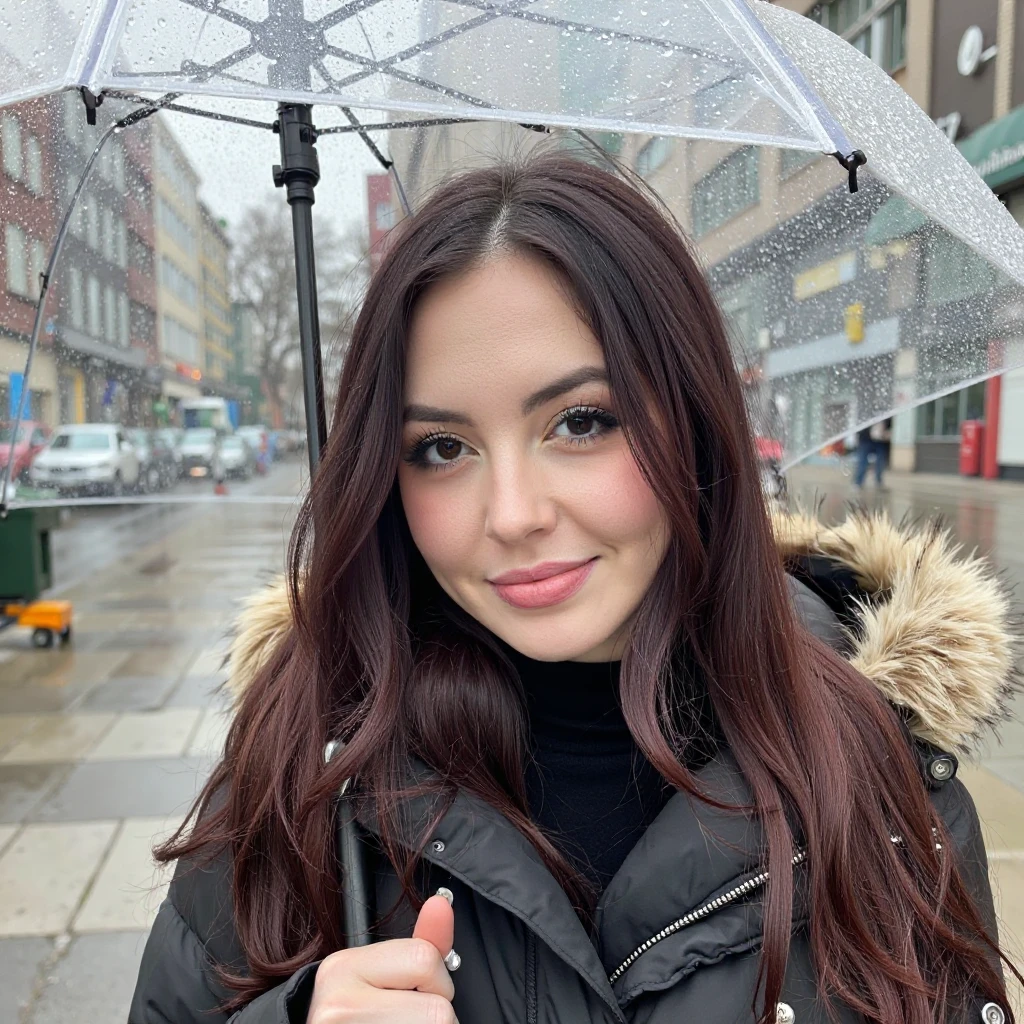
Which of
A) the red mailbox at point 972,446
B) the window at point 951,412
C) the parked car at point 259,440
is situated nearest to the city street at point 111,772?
the parked car at point 259,440

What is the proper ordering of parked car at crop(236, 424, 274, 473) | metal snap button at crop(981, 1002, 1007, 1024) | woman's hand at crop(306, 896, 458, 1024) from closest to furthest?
woman's hand at crop(306, 896, 458, 1024) → metal snap button at crop(981, 1002, 1007, 1024) → parked car at crop(236, 424, 274, 473)

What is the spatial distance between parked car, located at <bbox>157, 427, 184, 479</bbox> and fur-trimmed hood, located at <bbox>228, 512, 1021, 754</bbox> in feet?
3.38

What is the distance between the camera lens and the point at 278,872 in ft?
4.03

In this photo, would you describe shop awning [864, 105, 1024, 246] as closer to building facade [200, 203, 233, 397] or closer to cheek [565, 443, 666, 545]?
building facade [200, 203, 233, 397]

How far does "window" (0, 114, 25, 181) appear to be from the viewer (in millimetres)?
1909

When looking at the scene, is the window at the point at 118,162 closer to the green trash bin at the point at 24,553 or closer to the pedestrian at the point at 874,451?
the green trash bin at the point at 24,553

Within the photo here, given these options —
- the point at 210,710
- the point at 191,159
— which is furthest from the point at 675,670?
the point at 210,710

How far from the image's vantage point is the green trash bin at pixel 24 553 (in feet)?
19.9

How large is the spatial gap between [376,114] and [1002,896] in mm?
3127

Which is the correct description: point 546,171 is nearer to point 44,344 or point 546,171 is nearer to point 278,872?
point 278,872

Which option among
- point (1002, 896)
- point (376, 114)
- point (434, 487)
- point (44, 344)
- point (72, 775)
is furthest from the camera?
point (72, 775)

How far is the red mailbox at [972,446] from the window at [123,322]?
1690 centimetres

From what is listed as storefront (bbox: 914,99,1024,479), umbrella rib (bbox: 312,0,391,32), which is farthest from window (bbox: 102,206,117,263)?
storefront (bbox: 914,99,1024,479)

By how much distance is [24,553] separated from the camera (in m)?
6.14
